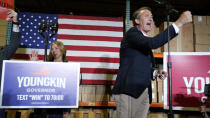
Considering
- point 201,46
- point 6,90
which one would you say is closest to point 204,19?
point 201,46

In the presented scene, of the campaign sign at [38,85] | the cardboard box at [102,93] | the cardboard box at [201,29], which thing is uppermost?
the cardboard box at [201,29]

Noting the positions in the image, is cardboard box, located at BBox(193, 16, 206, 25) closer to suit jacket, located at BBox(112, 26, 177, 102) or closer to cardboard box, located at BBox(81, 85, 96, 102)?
cardboard box, located at BBox(81, 85, 96, 102)

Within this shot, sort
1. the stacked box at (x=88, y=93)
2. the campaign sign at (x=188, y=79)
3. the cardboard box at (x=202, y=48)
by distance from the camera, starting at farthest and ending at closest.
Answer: the stacked box at (x=88, y=93) < the cardboard box at (x=202, y=48) < the campaign sign at (x=188, y=79)

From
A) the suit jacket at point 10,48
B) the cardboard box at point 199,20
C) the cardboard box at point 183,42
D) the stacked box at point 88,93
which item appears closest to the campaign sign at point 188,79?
the cardboard box at point 183,42

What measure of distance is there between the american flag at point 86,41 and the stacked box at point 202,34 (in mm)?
1226

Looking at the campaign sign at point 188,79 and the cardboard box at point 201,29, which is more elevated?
the cardboard box at point 201,29

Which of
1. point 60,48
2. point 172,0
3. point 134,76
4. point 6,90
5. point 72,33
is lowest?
point 6,90

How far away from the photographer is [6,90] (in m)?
1.71

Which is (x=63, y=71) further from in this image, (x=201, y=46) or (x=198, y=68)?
(x=201, y=46)

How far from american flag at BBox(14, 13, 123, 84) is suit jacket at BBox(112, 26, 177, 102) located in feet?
6.54

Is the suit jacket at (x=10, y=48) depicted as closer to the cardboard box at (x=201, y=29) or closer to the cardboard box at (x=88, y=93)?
the cardboard box at (x=88, y=93)

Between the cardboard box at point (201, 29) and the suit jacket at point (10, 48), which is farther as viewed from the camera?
the cardboard box at point (201, 29)

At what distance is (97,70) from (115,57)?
383 mm

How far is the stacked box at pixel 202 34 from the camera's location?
3307mm
